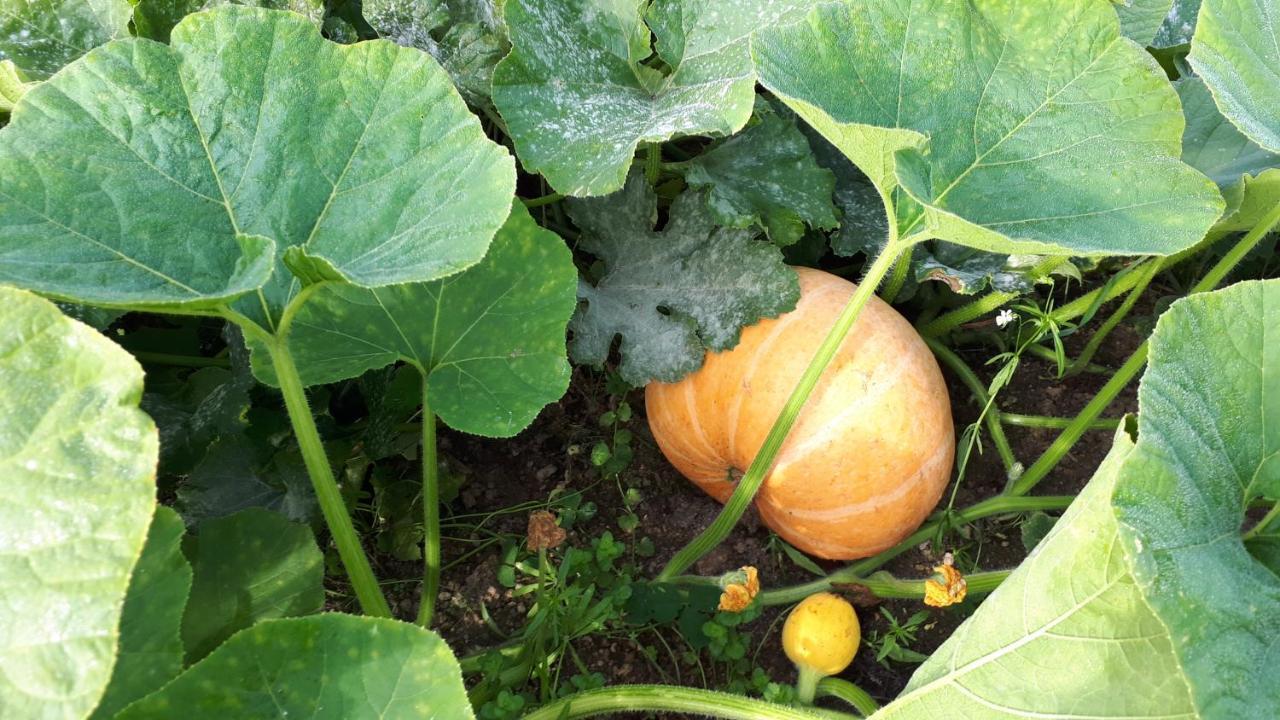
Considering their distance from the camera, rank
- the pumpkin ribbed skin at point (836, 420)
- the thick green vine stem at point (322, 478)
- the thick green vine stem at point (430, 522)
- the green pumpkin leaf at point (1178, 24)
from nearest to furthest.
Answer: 1. the thick green vine stem at point (322, 478)
2. the thick green vine stem at point (430, 522)
3. the pumpkin ribbed skin at point (836, 420)
4. the green pumpkin leaf at point (1178, 24)

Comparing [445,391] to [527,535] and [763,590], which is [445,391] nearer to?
[527,535]

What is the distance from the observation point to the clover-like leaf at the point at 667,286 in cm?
177

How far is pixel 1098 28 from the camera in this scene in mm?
1564

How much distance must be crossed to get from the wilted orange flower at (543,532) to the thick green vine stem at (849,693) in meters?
0.51

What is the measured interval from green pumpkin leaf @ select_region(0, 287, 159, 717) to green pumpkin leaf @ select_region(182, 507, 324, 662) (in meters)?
0.48

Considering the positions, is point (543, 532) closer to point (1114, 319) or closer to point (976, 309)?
point (976, 309)

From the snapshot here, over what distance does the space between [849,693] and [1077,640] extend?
0.54 metres

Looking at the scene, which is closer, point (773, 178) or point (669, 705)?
point (669, 705)

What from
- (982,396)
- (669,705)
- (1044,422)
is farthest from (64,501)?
(1044,422)

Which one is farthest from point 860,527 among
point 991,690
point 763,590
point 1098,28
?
point 1098,28

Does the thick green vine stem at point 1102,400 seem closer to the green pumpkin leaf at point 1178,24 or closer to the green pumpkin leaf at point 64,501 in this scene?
the green pumpkin leaf at point 1178,24

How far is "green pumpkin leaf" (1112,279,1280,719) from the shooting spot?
1.05 meters

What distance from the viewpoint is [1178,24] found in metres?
1.98

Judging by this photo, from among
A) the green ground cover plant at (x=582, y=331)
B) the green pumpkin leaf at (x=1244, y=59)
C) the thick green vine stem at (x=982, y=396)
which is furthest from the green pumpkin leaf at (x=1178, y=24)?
the thick green vine stem at (x=982, y=396)
